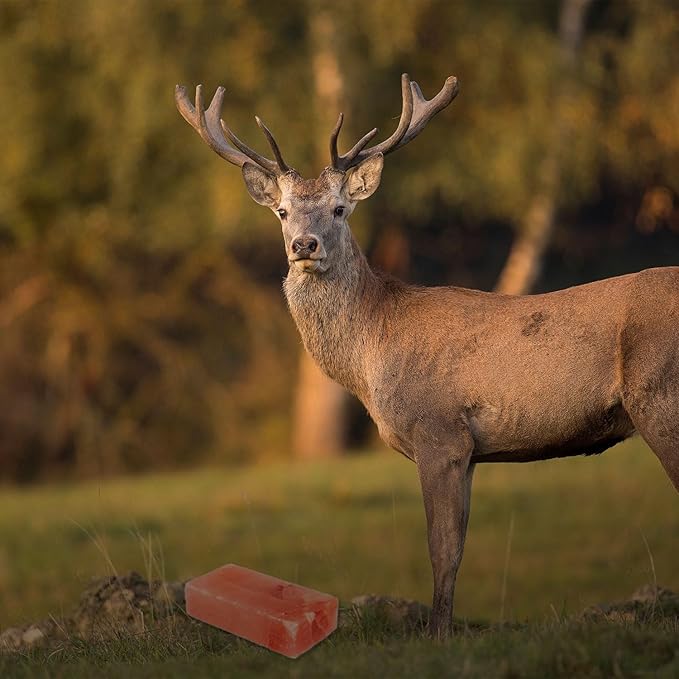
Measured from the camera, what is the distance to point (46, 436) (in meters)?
21.4

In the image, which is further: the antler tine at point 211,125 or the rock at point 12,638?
the antler tine at point 211,125

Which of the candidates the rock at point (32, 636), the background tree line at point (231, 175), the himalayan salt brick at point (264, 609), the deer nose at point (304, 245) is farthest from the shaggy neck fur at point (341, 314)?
the background tree line at point (231, 175)

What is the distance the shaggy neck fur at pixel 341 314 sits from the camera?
22.9 ft

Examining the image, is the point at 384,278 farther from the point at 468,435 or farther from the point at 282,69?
the point at 282,69

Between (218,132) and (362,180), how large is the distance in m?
0.94

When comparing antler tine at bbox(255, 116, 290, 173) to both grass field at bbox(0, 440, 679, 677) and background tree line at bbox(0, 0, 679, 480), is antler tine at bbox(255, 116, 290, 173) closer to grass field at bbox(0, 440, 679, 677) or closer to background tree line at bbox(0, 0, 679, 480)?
grass field at bbox(0, 440, 679, 677)

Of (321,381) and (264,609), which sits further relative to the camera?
(321,381)

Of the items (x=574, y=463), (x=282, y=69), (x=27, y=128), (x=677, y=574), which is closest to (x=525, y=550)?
(x=677, y=574)

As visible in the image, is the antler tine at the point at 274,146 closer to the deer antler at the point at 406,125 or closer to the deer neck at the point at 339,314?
the deer antler at the point at 406,125

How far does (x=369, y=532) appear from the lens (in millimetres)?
14531

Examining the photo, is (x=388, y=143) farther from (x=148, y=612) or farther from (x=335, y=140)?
(x=148, y=612)

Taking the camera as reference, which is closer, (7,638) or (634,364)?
(634,364)

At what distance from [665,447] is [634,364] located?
1.34 feet

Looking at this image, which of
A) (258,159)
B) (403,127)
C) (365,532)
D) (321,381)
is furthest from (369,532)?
(403,127)
